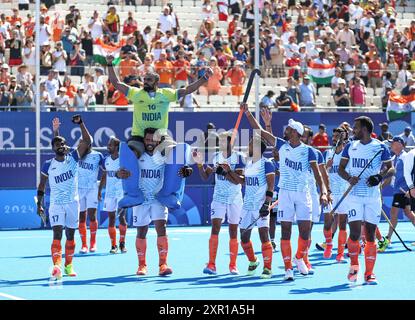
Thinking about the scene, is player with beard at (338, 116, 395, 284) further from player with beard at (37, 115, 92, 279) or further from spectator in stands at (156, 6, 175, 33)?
spectator in stands at (156, 6, 175, 33)

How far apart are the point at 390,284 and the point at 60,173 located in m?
5.35

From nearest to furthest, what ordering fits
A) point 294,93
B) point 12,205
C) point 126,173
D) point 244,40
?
1. point 126,173
2. point 12,205
3. point 294,93
4. point 244,40

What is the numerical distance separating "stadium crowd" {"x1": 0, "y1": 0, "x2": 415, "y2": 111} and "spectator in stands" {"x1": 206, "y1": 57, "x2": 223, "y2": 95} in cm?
3

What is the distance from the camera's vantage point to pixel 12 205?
29547 millimetres

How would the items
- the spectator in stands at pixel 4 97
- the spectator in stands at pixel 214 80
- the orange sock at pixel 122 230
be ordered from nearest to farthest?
the orange sock at pixel 122 230, the spectator in stands at pixel 4 97, the spectator in stands at pixel 214 80

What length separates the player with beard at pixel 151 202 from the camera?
18078mm

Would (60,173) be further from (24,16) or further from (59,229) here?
(24,16)

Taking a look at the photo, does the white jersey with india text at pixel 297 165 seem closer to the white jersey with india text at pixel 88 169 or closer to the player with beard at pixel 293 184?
the player with beard at pixel 293 184

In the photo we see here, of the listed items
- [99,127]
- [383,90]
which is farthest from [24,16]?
[383,90]

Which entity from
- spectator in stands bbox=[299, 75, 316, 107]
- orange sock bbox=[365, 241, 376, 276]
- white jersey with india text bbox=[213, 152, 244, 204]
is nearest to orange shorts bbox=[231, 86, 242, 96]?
spectator in stands bbox=[299, 75, 316, 107]

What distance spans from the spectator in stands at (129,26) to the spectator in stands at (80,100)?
4247 millimetres

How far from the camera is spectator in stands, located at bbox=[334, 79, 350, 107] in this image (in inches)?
1325

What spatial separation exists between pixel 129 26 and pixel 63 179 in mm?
17344

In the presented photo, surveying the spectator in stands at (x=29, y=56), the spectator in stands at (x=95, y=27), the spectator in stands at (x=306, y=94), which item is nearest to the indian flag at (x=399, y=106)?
the spectator in stands at (x=306, y=94)
